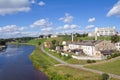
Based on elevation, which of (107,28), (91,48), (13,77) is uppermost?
(107,28)

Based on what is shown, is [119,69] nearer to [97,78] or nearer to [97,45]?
[97,78]

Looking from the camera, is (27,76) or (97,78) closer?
(97,78)

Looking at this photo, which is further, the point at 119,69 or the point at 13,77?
the point at 13,77

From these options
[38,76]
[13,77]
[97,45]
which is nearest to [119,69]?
[38,76]

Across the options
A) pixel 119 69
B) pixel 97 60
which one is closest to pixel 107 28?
pixel 97 60

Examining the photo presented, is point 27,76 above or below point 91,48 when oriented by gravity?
below

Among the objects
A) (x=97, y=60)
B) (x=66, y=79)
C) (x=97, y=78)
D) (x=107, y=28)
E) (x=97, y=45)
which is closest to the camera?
(x=97, y=78)

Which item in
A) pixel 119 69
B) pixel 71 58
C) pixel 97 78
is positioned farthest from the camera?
pixel 71 58

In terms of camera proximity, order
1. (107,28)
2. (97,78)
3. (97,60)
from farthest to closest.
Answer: (107,28)
(97,60)
(97,78)

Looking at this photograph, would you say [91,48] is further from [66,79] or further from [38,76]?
[66,79]

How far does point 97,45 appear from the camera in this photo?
266 feet

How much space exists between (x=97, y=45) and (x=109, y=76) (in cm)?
3867

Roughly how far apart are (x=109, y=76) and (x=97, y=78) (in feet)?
8.07

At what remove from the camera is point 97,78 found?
42.4m
